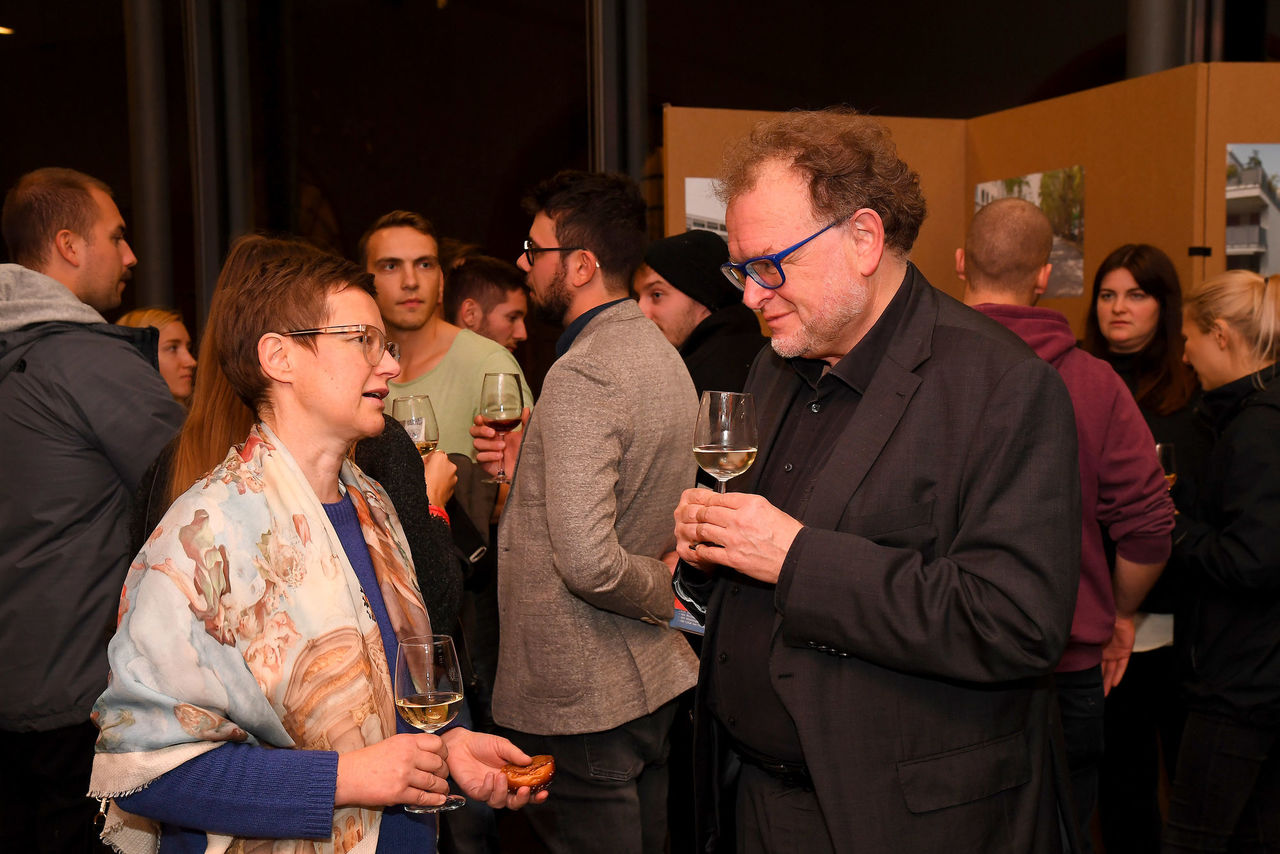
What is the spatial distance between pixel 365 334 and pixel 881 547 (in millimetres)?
886

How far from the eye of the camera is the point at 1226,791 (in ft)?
9.39

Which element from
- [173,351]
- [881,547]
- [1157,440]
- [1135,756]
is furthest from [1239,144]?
[173,351]

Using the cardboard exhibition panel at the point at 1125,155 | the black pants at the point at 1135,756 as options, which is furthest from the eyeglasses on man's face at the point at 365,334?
the cardboard exhibition panel at the point at 1125,155

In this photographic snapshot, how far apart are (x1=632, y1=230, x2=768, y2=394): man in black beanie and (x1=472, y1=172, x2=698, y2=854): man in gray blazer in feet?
2.15

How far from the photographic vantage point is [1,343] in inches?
106

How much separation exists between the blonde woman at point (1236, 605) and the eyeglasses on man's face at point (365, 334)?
8.03ft

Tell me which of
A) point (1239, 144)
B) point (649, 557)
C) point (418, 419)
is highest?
point (1239, 144)

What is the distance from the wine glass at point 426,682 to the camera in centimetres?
151

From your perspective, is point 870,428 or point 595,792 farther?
point 595,792

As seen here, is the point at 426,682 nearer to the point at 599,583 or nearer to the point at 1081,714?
the point at 599,583

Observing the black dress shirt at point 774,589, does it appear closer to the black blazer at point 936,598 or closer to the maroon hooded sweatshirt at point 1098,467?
the black blazer at point 936,598

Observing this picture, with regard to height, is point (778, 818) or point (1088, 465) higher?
point (1088, 465)

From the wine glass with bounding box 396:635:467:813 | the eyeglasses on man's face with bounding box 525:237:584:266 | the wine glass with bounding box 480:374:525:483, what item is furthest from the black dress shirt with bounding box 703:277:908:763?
the wine glass with bounding box 480:374:525:483

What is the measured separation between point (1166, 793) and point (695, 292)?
98.4 inches
